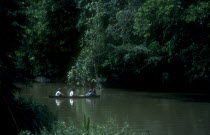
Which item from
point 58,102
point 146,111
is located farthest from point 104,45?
→ point 146,111

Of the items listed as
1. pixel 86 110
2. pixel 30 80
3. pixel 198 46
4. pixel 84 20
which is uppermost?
pixel 84 20

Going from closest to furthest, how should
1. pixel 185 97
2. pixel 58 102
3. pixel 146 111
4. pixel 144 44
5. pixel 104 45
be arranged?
pixel 146 111 < pixel 58 102 < pixel 185 97 < pixel 104 45 < pixel 144 44

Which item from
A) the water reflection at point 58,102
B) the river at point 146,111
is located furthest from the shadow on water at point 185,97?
the water reflection at point 58,102

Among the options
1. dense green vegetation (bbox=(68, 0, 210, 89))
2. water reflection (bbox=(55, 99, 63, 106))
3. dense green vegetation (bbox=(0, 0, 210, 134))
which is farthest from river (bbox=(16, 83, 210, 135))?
dense green vegetation (bbox=(0, 0, 210, 134))

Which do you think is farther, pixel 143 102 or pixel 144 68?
pixel 144 68

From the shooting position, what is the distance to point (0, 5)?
10.4m

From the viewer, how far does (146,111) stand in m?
21.8

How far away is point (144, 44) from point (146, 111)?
9069 millimetres

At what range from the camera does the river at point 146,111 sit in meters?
17.3

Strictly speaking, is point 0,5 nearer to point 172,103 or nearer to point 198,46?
point 198,46

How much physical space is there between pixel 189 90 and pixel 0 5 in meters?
26.0

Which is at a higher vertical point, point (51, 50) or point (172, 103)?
point (51, 50)

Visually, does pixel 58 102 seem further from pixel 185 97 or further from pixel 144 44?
pixel 185 97

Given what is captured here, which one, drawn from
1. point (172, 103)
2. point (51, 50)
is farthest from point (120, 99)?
point (51, 50)
